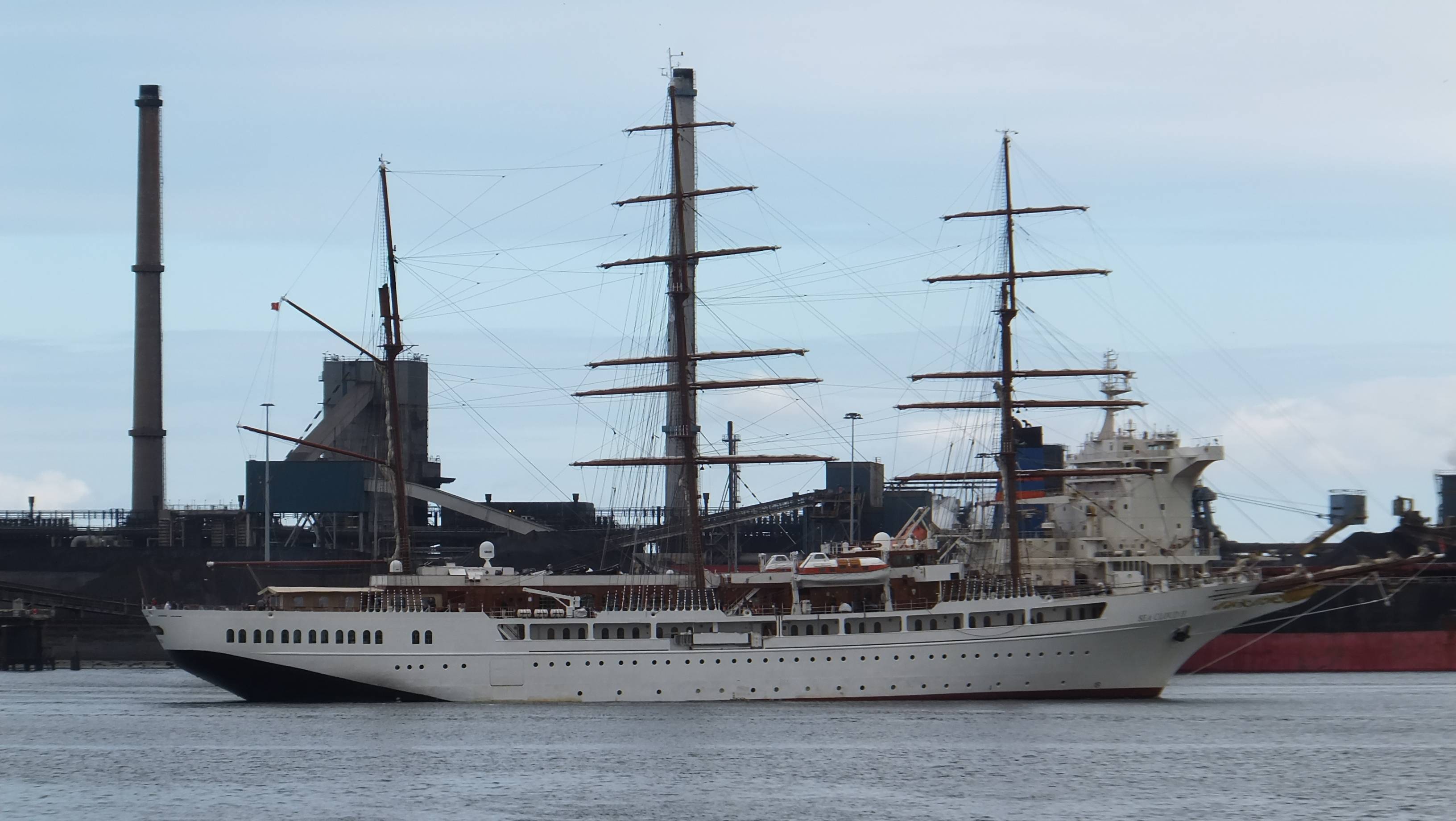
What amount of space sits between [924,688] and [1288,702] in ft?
43.5

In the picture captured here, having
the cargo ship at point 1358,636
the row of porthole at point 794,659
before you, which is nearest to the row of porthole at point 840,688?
the row of porthole at point 794,659

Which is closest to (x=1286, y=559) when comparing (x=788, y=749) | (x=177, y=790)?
(x=788, y=749)

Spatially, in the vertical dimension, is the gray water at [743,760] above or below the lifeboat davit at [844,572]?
below

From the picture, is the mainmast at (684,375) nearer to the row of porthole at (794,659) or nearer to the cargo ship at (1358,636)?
the row of porthole at (794,659)

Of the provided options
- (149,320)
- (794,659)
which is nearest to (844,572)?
(794,659)

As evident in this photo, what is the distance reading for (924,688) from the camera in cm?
6594

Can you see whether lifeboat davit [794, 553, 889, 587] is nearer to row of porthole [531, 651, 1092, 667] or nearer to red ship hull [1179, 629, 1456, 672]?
row of porthole [531, 651, 1092, 667]

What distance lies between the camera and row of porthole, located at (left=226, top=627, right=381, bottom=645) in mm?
66625

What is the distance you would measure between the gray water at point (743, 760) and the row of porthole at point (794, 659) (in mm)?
1526

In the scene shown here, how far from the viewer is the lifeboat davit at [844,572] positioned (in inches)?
2606

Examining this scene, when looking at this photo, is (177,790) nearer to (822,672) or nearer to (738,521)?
(822,672)

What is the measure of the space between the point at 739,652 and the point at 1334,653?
37.0 metres

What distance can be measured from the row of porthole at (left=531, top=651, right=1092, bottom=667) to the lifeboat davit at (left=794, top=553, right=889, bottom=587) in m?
2.63

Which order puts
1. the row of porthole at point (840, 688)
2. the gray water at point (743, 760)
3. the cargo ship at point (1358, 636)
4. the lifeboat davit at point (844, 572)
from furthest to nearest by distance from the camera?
1. the cargo ship at point (1358, 636)
2. the lifeboat davit at point (844, 572)
3. the row of porthole at point (840, 688)
4. the gray water at point (743, 760)
